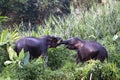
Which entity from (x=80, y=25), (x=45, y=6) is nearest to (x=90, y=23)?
(x=80, y=25)

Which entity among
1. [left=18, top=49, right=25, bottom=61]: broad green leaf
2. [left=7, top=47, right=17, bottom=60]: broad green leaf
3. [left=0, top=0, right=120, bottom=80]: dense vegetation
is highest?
[left=18, top=49, right=25, bottom=61]: broad green leaf

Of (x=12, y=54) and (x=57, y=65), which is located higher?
(x=12, y=54)

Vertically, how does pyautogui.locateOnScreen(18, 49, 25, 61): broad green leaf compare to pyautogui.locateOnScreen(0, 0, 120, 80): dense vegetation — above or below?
above

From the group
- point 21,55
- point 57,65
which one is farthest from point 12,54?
point 57,65

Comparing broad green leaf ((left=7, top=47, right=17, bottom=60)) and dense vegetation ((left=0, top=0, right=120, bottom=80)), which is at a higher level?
broad green leaf ((left=7, top=47, right=17, bottom=60))

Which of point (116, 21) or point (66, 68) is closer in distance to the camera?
point (66, 68)

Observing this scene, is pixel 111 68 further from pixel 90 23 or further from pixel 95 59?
pixel 90 23

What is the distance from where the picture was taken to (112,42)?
4.92 meters

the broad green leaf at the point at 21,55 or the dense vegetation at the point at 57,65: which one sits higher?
the broad green leaf at the point at 21,55

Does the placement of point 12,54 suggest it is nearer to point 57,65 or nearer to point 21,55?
point 21,55

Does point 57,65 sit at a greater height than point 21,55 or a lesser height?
lesser

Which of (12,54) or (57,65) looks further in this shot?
(57,65)

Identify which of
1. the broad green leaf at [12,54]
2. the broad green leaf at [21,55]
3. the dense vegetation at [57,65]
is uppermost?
the broad green leaf at [21,55]

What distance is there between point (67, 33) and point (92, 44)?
153 centimetres
